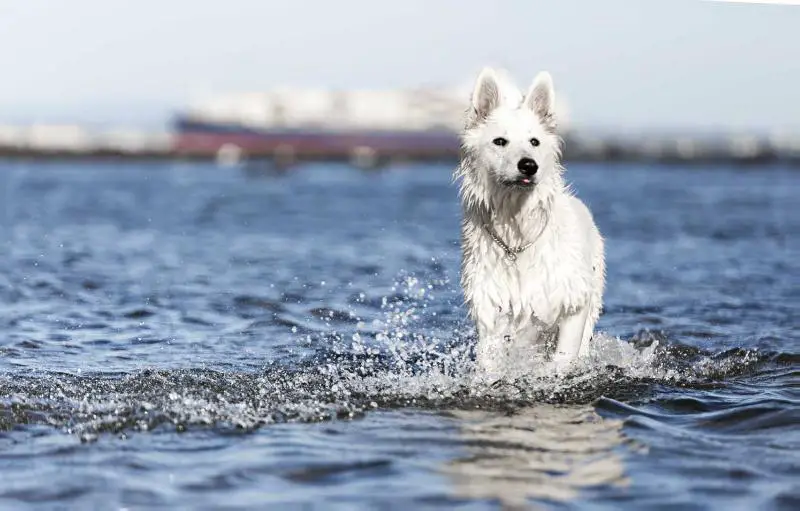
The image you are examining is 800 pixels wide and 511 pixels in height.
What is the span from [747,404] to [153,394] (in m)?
3.76

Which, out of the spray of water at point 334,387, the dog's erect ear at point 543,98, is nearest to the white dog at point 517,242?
the dog's erect ear at point 543,98

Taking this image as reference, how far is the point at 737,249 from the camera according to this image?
20688 millimetres

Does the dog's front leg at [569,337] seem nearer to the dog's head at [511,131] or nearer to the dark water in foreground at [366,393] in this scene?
the dark water in foreground at [366,393]

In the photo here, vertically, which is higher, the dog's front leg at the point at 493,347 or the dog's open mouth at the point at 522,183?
the dog's open mouth at the point at 522,183

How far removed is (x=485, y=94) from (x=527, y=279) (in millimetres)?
1229

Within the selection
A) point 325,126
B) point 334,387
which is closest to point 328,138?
point 325,126

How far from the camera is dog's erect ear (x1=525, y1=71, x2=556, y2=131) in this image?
7.58m

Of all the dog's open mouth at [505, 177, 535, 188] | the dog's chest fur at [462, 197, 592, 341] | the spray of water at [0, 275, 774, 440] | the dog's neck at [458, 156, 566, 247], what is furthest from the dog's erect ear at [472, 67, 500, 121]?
the spray of water at [0, 275, 774, 440]

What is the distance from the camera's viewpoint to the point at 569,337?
7.77 metres

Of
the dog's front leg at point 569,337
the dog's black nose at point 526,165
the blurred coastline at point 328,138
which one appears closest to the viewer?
the dog's black nose at point 526,165

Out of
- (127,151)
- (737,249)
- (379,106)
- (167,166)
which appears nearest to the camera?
(737,249)

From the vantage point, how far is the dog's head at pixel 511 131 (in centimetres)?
735

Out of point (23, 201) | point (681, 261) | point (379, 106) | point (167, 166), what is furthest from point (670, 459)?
point (379, 106)

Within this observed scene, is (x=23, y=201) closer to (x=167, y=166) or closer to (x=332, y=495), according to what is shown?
(x=332, y=495)
